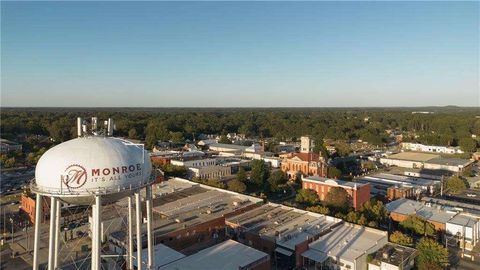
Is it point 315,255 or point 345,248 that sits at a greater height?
point 345,248

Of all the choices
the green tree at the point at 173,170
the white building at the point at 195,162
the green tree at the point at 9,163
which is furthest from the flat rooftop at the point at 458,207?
the green tree at the point at 9,163

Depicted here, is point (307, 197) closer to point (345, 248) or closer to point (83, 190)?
point (345, 248)

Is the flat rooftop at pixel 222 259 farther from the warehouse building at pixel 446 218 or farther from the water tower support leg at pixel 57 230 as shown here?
the warehouse building at pixel 446 218

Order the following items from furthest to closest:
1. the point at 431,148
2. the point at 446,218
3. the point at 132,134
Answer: the point at 132,134 → the point at 431,148 → the point at 446,218

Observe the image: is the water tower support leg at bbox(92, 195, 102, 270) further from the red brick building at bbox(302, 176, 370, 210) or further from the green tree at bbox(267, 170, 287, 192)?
the green tree at bbox(267, 170, 287, 192)

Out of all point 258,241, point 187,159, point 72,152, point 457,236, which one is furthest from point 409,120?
point 72,152

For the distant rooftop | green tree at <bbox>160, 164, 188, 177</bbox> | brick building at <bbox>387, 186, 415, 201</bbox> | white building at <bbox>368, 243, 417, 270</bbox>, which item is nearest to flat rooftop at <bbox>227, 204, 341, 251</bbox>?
white building at <bbox>368, 243, 417, 270</bbox>

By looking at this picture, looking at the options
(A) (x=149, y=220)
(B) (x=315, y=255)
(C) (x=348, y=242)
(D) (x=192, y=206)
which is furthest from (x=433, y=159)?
(A) (x=149, y=220)
